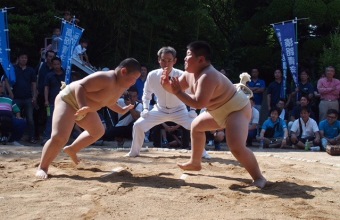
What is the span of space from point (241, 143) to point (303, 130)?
4405mm

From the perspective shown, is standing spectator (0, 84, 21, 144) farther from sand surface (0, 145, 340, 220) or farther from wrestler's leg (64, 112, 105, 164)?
wrestler's leg (64, 112, 105, 164)

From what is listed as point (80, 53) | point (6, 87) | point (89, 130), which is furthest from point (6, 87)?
point (89, 130)

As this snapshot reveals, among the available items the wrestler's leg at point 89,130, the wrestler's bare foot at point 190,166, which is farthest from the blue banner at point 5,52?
the wrestler's bare foot at point 190,166

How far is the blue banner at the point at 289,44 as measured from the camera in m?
9.04

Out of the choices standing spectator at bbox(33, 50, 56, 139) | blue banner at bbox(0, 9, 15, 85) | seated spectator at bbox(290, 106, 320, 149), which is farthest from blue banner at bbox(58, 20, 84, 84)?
seated spectator at bbox(290, 106, 320, 149)

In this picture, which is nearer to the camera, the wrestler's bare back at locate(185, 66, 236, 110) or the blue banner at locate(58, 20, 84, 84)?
the wrestler's bare back at locate(185, 66, 236, 110)

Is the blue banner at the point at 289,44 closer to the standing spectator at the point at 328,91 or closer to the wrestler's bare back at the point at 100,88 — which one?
the standing spectator at the point at 328,91

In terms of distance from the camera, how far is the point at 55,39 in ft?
28.5

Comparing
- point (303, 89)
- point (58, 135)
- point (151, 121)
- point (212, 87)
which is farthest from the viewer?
point (303, 89)

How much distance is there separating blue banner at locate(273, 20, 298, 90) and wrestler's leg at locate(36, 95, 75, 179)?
18.3ft

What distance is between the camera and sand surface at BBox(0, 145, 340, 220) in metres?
3.07

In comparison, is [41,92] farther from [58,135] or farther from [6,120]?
[58,135]

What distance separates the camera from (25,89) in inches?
308

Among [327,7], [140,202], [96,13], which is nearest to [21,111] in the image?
[96,13]
